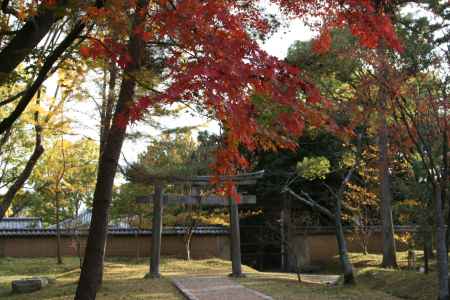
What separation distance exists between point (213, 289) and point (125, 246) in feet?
Result: 39.3

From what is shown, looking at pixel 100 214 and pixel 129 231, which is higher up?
pixel 100 214

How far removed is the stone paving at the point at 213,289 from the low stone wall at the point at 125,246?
9.39 metres

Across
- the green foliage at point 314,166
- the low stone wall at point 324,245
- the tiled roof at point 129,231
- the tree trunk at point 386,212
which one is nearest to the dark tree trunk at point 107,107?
the green foliage at point 314,166


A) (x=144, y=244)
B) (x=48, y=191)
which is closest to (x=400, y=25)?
(x=48, y=191)

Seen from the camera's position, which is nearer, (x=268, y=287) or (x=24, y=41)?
(x=24, y=41)

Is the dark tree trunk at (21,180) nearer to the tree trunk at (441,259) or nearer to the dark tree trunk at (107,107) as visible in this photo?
the dark tree trunk at (107,107)

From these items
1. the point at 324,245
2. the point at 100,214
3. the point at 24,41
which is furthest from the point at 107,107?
the point at 324,245

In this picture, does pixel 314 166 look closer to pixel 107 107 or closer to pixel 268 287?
pixel 268 287

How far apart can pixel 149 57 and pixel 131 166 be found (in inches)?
121

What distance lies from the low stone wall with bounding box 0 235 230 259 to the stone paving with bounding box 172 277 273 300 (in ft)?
30.8

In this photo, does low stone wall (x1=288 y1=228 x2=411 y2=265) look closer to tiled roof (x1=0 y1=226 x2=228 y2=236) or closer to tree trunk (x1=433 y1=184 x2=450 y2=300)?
tiled roof (x1=0 y1=226 x2=228 y2=236)

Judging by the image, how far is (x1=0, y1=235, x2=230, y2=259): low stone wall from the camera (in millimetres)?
21328

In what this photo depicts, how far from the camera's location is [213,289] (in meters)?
11.3

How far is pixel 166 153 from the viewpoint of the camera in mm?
16594
